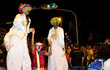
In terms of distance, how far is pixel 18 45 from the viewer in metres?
5.16

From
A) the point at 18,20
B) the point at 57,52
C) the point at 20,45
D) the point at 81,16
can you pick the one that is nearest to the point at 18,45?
the point at 20,45

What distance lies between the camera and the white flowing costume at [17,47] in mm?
5023

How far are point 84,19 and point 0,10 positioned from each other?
1336 centimetres

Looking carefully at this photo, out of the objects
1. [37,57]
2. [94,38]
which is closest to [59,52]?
[37,57]

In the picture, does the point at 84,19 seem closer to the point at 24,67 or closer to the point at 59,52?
the point at 59,52

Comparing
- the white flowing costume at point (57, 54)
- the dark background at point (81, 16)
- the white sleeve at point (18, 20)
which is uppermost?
the dark background at point (81, 16)

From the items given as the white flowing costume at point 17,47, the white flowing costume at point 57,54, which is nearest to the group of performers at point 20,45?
the white flowing costume at point 17,47

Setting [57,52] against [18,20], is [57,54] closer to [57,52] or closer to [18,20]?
[57,52]

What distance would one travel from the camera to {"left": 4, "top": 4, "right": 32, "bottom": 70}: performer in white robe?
16.5 feet

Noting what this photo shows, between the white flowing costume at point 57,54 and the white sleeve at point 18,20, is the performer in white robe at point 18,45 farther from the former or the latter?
the white flowing costume at point 57,54

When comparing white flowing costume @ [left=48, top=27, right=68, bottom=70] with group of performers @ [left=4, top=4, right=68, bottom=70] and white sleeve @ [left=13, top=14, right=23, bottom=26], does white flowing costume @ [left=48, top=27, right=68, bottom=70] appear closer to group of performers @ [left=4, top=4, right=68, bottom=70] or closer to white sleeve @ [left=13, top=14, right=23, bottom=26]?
group of performers @ [left=4, top=4, right=68, bottom=70]

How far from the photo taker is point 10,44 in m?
5.04

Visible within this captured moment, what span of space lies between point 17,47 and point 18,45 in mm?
63

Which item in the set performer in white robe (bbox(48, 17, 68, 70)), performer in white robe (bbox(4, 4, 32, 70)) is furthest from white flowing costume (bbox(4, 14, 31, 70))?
performer in white robe (bbox(48, 17, 68, 70))
